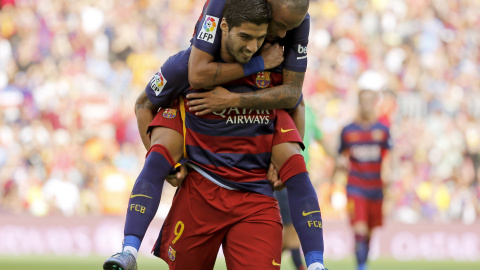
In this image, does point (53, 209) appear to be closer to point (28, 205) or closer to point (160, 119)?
point (28, 205)

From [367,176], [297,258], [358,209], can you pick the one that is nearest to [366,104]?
[367,176]

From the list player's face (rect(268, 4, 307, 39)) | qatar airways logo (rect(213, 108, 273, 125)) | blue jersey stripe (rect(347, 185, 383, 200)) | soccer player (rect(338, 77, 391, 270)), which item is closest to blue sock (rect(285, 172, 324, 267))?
qatar airways logo (rect(213, 108, 273, 125))

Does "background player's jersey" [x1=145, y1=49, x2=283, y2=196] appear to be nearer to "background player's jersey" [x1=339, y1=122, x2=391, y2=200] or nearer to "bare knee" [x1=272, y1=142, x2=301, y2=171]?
"bare knee" [x1=272, y1=142, x2=301, y2=171]

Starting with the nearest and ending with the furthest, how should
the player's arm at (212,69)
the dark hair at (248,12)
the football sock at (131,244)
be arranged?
the dark hair at (248,12), the football sock at (131,244), the player's arm at (212,69)

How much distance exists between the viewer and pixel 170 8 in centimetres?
1916

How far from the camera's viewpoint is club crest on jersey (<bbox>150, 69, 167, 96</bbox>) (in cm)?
536

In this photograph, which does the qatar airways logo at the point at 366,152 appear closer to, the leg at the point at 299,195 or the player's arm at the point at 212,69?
the leg at the point at 299,195

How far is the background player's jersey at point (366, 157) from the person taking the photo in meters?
11.9

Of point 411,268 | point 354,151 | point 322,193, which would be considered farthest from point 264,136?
point 322,193

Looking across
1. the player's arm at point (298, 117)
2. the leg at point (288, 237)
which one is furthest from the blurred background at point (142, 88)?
the player's arm at point (298, 117)

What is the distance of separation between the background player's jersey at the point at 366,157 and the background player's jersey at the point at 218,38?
6.79 meters

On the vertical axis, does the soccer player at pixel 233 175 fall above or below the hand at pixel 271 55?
below

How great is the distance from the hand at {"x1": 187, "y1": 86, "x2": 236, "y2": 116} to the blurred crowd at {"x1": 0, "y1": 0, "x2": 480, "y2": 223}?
9614 mm

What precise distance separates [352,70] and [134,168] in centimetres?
559
